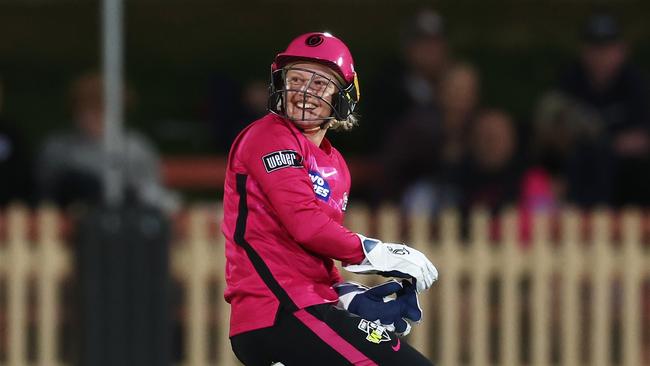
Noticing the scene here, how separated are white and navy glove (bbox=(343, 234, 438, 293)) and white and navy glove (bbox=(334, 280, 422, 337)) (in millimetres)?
103

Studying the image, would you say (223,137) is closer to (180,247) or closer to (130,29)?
(180,247)

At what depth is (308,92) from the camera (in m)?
5.75

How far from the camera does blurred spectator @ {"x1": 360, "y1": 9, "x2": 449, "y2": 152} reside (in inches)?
422

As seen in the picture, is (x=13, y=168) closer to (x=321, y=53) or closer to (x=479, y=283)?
(x=479, y=283)

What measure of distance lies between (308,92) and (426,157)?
474 centimetres

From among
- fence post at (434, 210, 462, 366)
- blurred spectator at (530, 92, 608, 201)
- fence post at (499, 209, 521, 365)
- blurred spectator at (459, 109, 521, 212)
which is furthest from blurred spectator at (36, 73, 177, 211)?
blurred spectator at (530, 92, 608, 201)

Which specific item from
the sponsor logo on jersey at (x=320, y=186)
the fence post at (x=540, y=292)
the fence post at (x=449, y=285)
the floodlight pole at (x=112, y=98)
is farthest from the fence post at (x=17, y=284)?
the sponsor logo on jersey at (x=320, y=186)

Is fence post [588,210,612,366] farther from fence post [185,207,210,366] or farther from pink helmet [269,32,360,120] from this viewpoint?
pink helmet [269,32,360,120]

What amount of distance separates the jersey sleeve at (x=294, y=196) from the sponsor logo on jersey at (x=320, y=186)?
0.07 meters

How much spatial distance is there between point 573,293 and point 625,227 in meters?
0.50

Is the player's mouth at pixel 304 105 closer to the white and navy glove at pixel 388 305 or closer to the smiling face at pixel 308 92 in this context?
the smiling face at pixel 308 92

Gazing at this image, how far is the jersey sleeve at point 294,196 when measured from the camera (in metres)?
5.58

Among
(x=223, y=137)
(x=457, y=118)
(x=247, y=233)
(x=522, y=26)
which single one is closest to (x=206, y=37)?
(x=522, y=26)

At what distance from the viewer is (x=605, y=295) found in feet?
33.6
